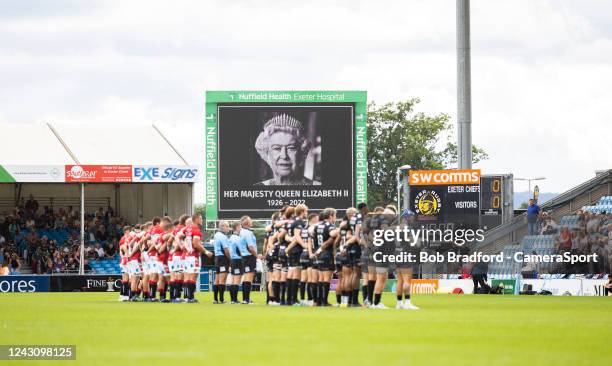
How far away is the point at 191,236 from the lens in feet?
97.6

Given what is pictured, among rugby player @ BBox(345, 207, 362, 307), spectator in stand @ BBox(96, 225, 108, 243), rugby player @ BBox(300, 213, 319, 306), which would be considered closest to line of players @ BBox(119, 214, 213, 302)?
rugby player @ BBox(300, 213, 319, 306)

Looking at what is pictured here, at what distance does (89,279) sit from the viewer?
4794 centimetres

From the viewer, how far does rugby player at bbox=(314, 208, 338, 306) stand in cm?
2605

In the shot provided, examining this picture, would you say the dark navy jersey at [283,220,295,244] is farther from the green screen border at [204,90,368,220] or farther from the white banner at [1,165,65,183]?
the white banner at [1,165,65,183]

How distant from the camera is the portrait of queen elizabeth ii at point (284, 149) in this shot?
48344 millimetres

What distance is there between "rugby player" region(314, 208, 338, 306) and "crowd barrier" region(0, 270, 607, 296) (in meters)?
12.3

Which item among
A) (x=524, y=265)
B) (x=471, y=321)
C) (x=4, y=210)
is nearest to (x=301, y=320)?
(x=471, y=321)

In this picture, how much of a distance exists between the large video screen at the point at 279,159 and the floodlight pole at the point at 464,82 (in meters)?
4.91

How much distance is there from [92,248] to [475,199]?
18739 mm

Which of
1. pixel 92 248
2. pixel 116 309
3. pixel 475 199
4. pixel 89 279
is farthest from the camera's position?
pixel 92 248

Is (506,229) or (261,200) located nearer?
(506,229)

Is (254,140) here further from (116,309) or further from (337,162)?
(116,309)

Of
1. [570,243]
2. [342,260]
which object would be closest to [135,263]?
[342,260]

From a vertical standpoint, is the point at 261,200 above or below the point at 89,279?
above
